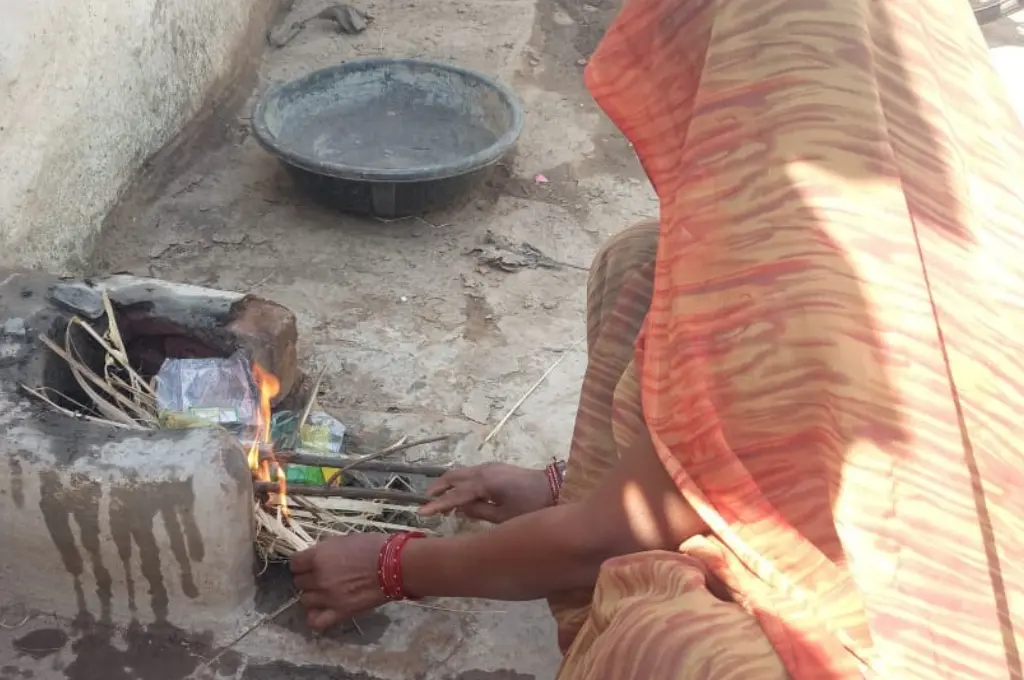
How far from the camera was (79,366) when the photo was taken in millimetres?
2141

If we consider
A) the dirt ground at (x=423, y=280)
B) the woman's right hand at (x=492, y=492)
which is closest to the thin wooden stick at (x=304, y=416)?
the dirt ground at (x=423, y=280)

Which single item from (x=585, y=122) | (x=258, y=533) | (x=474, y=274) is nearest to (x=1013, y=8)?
(x=585, y=122)

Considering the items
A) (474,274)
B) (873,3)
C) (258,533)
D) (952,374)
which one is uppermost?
(873,3)

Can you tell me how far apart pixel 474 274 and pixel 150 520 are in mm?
1779

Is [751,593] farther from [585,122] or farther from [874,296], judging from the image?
[585,122]

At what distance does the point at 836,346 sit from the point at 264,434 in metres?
1.47

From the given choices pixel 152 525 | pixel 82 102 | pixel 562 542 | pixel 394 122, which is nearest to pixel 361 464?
pixel 152 525

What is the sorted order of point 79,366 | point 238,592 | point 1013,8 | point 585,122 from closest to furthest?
point 238,592
point 79,366
point 585,122
point 1013,8

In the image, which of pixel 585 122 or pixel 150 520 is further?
pixel 585 122

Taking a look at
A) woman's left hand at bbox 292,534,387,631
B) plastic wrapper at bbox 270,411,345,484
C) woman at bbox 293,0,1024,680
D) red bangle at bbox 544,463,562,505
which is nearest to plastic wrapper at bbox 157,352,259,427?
plastic wrapper at bbox 270,411,345,484

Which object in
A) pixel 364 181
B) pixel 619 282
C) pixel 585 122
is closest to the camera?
pixel 619 282

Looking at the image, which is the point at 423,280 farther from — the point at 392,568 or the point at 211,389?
the point at 392,568

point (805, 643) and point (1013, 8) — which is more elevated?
point (805, 643)

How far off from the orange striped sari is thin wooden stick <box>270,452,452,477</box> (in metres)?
0.97
